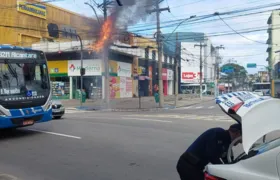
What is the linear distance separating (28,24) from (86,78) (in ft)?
37.4

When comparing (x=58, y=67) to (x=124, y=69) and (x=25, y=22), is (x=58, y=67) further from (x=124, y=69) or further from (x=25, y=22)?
(x=124, y=69)

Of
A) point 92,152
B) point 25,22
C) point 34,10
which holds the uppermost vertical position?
point 34,10

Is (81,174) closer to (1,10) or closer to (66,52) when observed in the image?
(66,52)

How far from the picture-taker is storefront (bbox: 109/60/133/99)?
38094mm

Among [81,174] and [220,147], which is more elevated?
[220,147]

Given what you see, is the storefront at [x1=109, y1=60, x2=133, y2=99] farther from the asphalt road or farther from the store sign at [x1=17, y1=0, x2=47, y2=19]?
the asphalt road

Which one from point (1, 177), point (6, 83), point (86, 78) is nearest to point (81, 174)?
point (1, 177)

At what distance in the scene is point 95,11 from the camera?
84.3 ft

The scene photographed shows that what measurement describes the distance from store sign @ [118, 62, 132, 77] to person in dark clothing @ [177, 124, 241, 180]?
3627 cm

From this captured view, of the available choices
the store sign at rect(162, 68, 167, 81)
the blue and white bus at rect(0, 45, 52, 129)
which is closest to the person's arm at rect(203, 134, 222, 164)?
the blue and white bus at rect(0, 45, 52, 129)

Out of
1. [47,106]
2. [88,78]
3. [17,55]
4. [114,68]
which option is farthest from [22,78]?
[114,68]

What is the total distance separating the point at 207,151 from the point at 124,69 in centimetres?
Result: 3784

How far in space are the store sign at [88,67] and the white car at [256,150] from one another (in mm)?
33393

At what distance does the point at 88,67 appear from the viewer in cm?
3641
